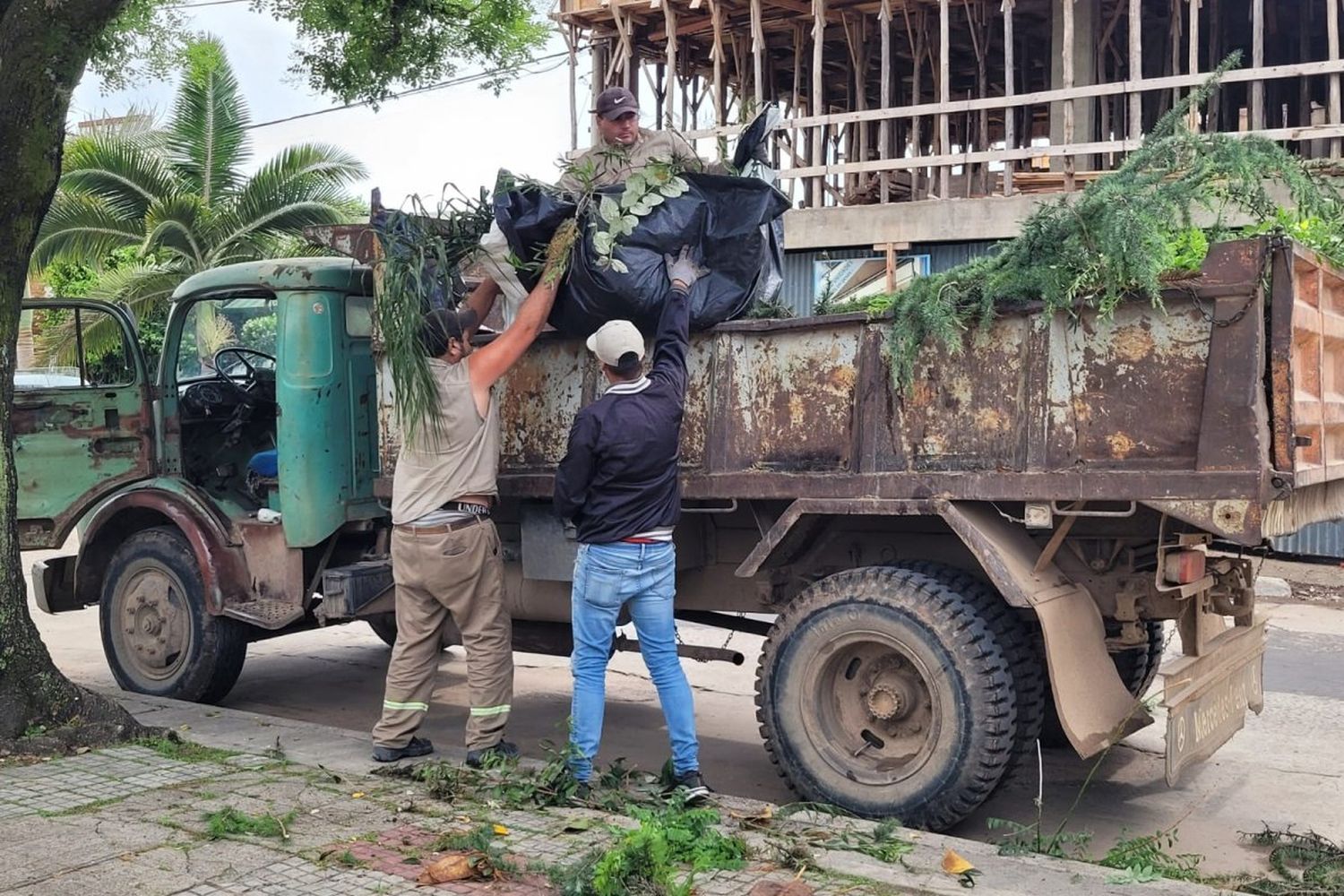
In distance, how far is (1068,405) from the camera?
4605mm

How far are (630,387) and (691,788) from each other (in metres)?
1.52

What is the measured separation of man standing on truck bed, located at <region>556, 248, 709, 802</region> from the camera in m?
4.92

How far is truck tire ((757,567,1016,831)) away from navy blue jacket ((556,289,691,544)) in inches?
28.6

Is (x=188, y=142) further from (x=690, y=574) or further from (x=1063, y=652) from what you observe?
(x=1063, y=652)

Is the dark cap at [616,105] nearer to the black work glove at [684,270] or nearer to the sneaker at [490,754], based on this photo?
the black work glove at [684,270]

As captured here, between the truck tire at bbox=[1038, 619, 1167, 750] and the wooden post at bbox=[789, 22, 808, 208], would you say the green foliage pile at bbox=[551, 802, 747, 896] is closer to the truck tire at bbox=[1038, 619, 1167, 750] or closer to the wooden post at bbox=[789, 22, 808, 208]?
the truck tire at bbox=[1038, 619, 1167, 750]

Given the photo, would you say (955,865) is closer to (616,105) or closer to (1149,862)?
(1149,862)

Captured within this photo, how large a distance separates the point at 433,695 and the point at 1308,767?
15.2ft

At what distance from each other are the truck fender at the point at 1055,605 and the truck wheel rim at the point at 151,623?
12.0 ft

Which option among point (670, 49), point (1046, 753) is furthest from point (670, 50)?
point (1046, 753)

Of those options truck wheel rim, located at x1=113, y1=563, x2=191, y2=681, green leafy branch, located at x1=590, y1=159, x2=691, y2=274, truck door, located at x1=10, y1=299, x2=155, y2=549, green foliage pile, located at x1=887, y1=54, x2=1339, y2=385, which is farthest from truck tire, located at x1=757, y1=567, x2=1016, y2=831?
truck door, located at x1=10, y1=299, x2=155, y2=549

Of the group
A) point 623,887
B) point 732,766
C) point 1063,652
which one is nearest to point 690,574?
point 732,766

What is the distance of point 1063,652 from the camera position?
4.68 m

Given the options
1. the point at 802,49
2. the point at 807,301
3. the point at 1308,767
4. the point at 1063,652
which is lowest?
the point at 1308,767
